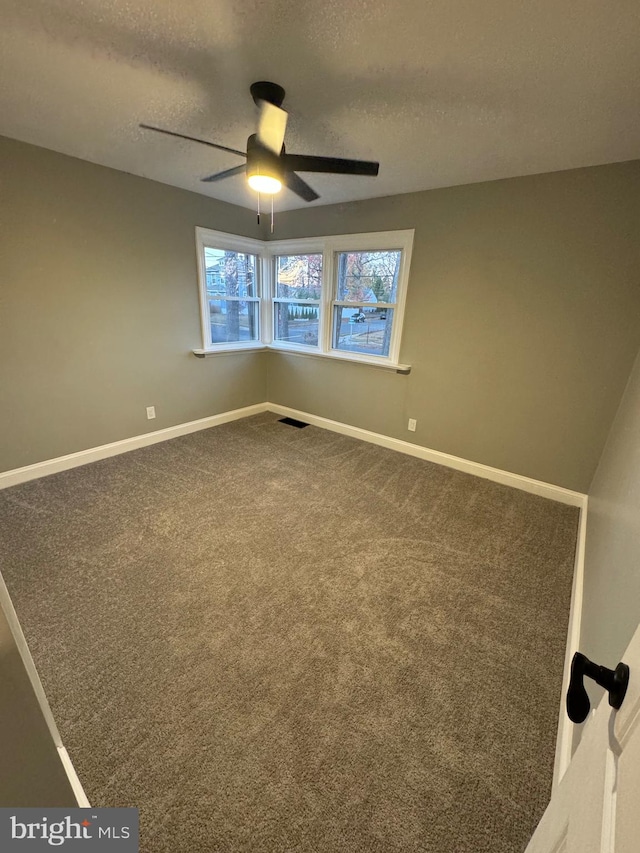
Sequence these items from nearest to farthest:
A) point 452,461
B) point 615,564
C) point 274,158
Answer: point 615,564, point 274,158, point 452,461

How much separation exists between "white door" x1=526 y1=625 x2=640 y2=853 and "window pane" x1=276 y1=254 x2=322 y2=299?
12.3 feet

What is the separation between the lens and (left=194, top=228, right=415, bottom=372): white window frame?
3.08 metres

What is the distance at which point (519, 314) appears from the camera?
8.48 feet

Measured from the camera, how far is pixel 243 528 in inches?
88.7

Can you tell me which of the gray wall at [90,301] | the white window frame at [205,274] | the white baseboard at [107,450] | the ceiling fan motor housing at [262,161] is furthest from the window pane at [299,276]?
the ceiling fan motor housing at [262,161]

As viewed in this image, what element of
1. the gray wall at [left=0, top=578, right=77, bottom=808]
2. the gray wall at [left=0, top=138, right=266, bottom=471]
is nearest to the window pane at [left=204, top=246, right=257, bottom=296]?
the gray wall at [left=0, top=138, right=266, bottom=471]

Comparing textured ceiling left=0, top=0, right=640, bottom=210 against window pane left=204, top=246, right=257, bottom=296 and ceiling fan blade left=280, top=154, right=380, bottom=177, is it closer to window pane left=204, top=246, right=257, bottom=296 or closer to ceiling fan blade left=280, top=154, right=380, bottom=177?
ceiling fan blade left=280, top=154, right=380, bottom=177

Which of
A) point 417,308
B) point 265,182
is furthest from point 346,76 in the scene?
point 417,308

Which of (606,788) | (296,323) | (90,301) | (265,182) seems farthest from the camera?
(296,323)

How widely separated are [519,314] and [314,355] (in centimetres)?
200

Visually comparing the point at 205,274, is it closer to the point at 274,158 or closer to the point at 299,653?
the point at 274,158

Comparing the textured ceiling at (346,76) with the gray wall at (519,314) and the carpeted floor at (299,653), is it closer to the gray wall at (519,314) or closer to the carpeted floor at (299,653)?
the gray wall at (519,314)

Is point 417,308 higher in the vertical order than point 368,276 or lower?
lower

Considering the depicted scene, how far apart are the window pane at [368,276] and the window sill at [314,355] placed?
58 cm
